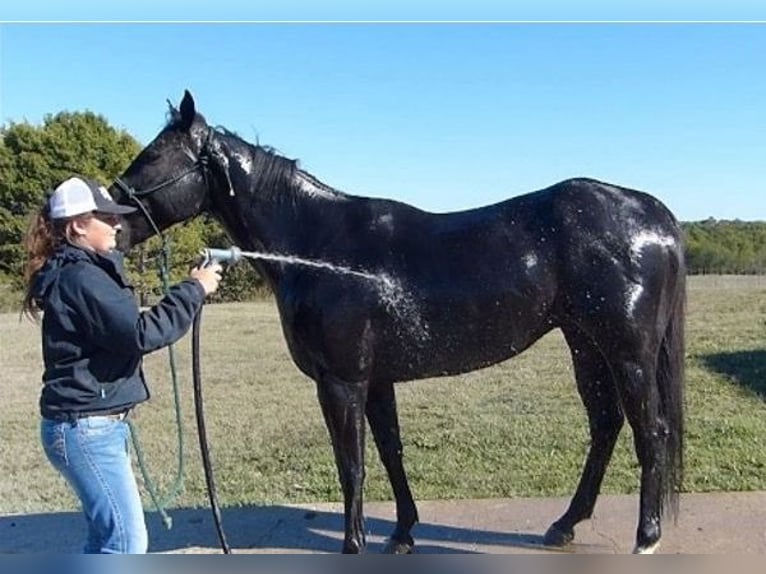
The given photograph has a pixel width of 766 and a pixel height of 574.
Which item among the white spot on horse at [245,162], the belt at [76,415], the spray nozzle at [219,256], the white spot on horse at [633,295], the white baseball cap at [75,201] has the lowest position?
the belt at [76,415]

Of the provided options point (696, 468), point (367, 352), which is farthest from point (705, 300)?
point (367, 352)

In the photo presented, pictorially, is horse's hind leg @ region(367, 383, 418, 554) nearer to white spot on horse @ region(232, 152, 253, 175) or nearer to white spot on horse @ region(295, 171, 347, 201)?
white spot on horse @ region(295, 171, 347, 201)

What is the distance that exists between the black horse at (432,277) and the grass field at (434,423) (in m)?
1.47

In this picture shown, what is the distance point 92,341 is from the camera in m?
2.43

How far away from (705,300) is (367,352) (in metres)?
3.35

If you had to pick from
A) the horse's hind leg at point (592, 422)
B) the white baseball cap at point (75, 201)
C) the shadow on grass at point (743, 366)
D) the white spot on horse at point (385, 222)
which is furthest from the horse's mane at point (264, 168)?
the shadow on grass at point (743, 366)

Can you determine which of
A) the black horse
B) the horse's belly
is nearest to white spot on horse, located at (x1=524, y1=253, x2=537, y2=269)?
the black horse

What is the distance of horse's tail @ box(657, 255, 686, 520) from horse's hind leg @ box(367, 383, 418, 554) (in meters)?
1.06

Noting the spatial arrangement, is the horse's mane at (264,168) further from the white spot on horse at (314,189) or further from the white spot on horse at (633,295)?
the white spot on horse at (633,295)

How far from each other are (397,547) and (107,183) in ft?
8.51

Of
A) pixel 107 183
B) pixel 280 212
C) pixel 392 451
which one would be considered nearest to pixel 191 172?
pixel 280 212

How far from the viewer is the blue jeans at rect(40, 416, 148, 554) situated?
8.02 ft

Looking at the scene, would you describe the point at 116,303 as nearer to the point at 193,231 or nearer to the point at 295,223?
the point at 295,223

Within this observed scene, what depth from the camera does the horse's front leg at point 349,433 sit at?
10.3ft
